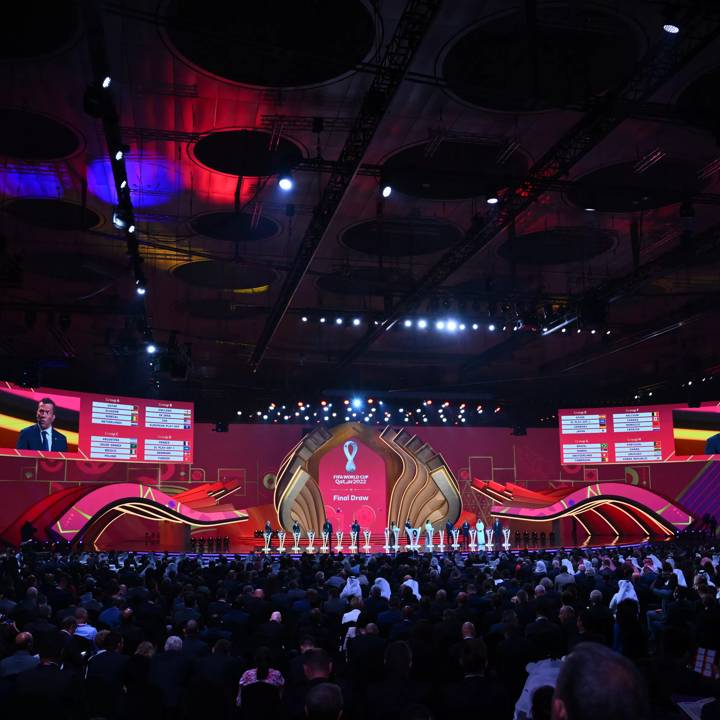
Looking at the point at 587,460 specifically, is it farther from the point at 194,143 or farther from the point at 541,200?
the point at 194,143

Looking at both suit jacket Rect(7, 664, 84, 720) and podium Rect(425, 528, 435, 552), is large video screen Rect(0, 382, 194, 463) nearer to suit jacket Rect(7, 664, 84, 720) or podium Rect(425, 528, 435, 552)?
podium Rect(425, 528, 435, 552)

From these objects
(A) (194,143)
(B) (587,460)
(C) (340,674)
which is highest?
(A) (194,143)

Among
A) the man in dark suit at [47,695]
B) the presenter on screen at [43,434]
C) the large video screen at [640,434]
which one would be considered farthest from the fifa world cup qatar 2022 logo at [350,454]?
the man in dark suit at [47,695]

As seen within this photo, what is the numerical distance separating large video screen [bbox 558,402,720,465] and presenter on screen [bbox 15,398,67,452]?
61.2 ft

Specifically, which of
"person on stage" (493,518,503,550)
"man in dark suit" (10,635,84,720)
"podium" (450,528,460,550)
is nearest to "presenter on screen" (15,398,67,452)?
"podium" (450,528,460,550)

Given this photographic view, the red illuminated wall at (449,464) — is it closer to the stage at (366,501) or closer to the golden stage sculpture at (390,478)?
the stage at (366,501)

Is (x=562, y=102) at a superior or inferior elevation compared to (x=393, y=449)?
superior

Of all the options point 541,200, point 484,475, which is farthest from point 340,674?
point 484,475

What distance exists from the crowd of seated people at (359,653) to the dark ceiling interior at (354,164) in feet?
21.5

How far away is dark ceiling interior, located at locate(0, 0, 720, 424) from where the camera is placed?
1048 centimetres

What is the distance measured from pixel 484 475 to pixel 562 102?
2835 cm

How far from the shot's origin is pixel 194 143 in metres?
13.5

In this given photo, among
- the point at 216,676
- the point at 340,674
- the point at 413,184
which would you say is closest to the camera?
the point at 216,676

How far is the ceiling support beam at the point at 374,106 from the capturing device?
9383 millimetres
